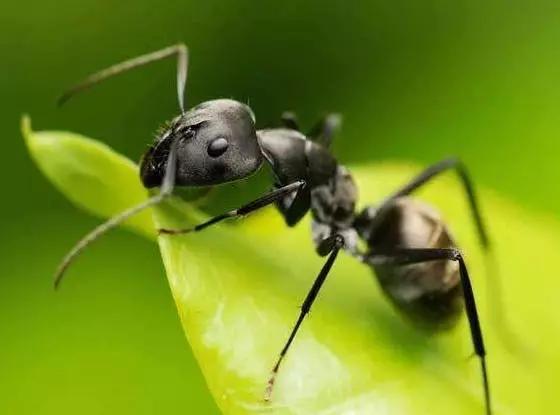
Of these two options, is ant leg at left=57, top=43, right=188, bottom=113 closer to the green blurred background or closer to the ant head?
the ant head

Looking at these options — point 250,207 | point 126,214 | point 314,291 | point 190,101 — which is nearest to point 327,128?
point 190,101

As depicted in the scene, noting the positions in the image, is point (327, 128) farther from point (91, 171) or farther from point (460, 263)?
point (91, 171)

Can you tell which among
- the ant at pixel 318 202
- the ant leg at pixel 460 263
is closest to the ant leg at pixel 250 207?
the ant at pixel 318 202

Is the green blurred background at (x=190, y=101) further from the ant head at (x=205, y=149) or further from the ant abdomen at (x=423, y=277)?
the ant head at (x=205, y=149)

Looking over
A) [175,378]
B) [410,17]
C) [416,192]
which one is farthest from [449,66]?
[175,378]

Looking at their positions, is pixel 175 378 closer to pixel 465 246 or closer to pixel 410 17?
pixel 465 246

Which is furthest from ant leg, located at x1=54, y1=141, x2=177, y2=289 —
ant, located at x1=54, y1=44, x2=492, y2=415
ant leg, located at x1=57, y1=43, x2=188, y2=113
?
ant leg, located at x1=57, y1=43, x2=188, y2=113
